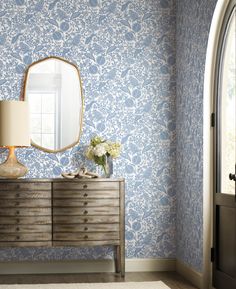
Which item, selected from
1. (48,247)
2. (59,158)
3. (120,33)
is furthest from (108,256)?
(120,33)

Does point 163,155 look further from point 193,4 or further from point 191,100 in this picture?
point 193,4

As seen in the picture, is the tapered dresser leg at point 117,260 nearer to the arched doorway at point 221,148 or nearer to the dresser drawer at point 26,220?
the dresser drawer at point 26,220

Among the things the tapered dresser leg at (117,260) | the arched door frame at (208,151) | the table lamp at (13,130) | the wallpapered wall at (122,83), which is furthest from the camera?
the wallpapered wall at (122,83)

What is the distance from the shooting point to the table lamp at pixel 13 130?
547 centimetres

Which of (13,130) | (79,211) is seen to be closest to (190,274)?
(79,211)

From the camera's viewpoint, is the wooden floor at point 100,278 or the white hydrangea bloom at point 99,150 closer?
the wooden floor at point 100,278

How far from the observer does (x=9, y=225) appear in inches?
211

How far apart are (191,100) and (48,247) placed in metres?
1.77

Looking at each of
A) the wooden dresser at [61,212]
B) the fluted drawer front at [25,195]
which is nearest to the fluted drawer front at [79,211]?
the wooden dresser at [61,212]

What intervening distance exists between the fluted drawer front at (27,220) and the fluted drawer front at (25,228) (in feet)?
0.08

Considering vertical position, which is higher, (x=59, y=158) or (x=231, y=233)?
(x=59, y=158)

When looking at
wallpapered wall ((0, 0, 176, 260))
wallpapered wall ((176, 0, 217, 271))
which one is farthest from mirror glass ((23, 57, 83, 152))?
wallpapered wall ((176, 0, 217, 271))

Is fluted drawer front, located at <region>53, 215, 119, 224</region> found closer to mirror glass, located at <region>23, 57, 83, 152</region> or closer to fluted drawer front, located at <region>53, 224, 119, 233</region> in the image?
fluted drawer front, located at <region>53, 224, 119, 233</region>

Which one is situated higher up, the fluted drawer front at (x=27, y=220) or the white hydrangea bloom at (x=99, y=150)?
the white hydrangea bloom at (x=99, y=150)
